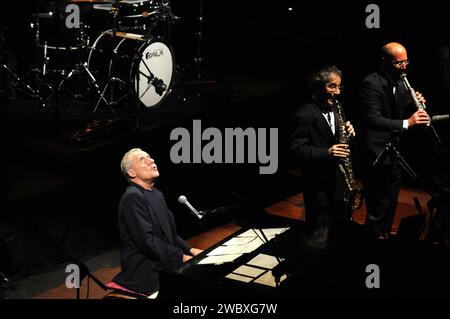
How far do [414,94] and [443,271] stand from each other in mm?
2629

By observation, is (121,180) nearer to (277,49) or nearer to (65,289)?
(65,289)

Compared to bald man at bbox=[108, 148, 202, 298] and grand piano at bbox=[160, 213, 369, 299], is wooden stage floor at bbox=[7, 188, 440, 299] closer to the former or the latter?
bald man at bbox=[108, 148, 202, 298]

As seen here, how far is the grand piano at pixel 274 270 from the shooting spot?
3.61 meters

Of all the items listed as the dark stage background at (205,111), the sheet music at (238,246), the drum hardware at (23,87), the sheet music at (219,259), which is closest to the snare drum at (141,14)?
the dark stage background at (205,111)

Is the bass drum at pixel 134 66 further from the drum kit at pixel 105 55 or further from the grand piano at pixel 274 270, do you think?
the grand piano at pixel 274 270

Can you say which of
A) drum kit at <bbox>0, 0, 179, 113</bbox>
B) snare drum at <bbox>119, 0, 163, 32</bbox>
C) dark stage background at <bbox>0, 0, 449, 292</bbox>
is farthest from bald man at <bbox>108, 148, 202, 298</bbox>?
snare drum at <bbox>119, 0, 163, 32</bbox>

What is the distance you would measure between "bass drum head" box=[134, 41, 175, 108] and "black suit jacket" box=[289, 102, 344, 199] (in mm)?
2351

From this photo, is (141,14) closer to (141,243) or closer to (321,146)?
(321,146)

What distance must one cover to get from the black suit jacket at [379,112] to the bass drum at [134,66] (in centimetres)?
229

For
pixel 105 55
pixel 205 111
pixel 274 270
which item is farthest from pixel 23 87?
pixel 274 270

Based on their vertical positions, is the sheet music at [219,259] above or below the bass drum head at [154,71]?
below

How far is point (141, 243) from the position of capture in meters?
5.07
